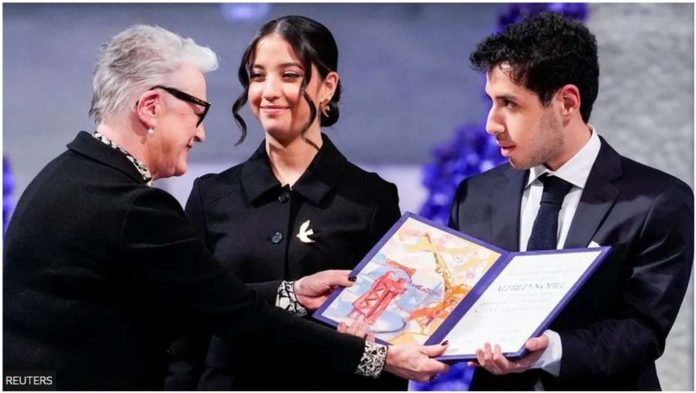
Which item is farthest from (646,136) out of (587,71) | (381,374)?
(381,374)

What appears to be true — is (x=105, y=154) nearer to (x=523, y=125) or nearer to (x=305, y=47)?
(x=305, y=47)

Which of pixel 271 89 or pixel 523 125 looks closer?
pixel 523 125

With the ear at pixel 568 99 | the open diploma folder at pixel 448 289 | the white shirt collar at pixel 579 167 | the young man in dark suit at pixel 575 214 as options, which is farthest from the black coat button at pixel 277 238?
the ear at pixel 568 99

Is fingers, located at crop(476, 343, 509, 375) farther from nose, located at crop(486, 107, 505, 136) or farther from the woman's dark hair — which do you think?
the woman's dark hair

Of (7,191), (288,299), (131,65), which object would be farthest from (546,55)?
(7,191)

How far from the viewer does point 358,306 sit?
10.7 ft

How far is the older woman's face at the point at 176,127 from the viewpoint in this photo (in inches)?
125

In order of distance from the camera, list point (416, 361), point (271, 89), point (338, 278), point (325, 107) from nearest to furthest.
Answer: point (416, 361) → point (338, 278) → point (271, 89) → point (325, 107)

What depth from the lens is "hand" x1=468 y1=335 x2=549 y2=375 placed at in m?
3.00

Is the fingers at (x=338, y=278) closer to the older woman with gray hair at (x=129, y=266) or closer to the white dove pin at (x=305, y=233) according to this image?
the older woman with gray hair at (x=129, y=266)

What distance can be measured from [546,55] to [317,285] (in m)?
0.83

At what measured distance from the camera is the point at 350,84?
418 cm


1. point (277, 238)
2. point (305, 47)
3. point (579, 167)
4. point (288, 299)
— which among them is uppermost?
point (305, 47)


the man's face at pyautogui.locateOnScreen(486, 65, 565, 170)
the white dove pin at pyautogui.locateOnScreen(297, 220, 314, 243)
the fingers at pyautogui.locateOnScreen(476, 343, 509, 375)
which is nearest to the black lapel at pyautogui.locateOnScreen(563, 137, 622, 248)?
the man's face at pyautogui.locateOnScreen(486, 65, 565, 170)
